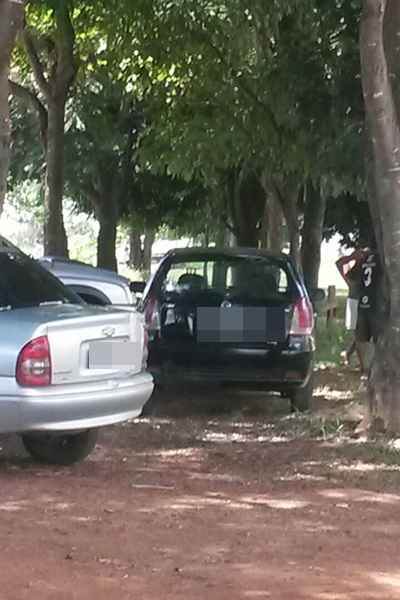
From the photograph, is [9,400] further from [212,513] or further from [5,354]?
[212,513]

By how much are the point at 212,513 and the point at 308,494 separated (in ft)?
2.90

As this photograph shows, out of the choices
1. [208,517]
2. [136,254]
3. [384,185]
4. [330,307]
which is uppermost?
[136,254]

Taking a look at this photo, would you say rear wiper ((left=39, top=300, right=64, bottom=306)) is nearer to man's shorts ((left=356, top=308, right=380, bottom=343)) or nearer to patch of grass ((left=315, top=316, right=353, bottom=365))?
man's shorts ((left=356, top=308, right=380, bottom=343))

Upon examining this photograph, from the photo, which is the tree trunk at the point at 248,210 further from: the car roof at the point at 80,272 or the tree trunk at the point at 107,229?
the car roof at the point at 80,272

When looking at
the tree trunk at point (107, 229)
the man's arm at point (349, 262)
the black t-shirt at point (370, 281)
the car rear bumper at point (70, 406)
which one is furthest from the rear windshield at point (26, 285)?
the tree trunk at point (107, 229)

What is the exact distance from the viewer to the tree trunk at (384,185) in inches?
373

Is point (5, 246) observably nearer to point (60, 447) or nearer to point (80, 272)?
point (60, 447)

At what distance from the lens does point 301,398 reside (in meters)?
11.3

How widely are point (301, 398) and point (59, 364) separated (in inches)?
167

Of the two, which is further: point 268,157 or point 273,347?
point 268,157

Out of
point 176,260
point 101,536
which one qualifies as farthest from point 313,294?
point 101,536

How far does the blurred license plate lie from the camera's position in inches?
305

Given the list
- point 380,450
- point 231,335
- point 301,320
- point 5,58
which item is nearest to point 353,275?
point 301,320

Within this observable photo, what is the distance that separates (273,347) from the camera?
10.8 meters
